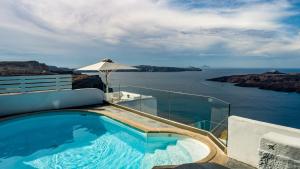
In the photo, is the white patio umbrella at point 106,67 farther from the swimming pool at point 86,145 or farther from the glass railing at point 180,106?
the swimming pool at point 86,145

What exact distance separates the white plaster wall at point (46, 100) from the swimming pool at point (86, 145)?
89 cm

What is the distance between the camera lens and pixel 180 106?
9445 millimetres

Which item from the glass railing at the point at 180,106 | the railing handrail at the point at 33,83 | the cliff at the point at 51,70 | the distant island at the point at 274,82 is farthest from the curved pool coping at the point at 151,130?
the distant island at the point at 274,82

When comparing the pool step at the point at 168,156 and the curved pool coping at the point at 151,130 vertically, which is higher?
the curved pool coping at the point at 151,130

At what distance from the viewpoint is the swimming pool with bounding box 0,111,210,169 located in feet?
22.5

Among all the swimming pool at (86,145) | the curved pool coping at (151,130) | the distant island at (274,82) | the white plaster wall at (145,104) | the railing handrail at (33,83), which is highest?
the railing handrail at (33,83)

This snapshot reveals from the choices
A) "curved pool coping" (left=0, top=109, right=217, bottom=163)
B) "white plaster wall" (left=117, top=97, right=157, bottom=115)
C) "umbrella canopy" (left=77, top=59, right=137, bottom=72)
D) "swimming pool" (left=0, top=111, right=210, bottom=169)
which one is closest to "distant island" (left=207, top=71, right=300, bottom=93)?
"umbrella canopy" (left=77, top=59, right=137, bottom=72)

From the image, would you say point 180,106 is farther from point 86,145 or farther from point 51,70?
point 51,70

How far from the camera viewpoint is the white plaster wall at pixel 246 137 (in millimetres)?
5094

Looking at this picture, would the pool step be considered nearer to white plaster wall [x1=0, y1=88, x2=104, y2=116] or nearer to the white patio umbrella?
the white patio umbrella

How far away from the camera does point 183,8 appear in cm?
1672

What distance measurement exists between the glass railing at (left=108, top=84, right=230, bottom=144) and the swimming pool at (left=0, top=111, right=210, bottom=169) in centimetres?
88

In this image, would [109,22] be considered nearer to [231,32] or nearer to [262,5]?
[262,5]

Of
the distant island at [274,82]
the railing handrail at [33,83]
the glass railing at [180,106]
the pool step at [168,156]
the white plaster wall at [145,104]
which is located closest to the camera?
the pool step at [168,156]
